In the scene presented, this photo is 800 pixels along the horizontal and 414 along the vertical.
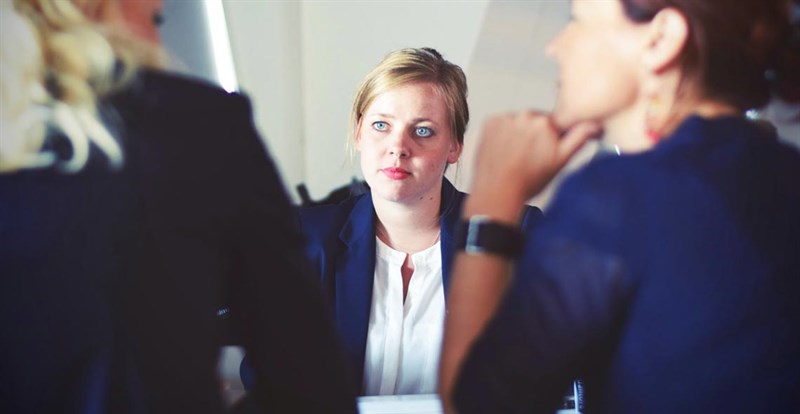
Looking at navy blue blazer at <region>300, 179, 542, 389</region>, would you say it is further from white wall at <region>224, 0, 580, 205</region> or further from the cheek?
the cheek

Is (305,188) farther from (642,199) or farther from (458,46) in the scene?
(642,199)

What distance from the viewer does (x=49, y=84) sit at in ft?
2.27

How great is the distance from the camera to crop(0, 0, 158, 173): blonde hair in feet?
2.25

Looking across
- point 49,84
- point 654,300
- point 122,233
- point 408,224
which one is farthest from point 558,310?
point 49,84

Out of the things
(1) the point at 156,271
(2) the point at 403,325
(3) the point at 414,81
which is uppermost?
(3) the point at 414,81

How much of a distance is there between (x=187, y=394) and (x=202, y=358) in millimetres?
40

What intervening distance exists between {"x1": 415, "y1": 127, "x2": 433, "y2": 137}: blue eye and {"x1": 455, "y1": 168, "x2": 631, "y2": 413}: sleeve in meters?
0.27

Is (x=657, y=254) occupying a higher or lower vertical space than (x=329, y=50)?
lower

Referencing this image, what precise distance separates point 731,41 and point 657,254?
0.92 ft

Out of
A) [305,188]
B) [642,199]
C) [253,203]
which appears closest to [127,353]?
[253,203]

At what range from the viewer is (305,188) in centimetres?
90

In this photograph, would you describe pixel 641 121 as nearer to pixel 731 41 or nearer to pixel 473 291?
pixel 731 41

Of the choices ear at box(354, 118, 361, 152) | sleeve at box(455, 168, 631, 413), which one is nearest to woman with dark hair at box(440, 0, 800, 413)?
sleeve at box(455, 168, 631, 413)

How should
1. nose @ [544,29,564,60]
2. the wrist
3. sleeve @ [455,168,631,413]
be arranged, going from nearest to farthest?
sleeve @ [455,168,631,413] < the wrist < nose @ [544,29,564,60]
